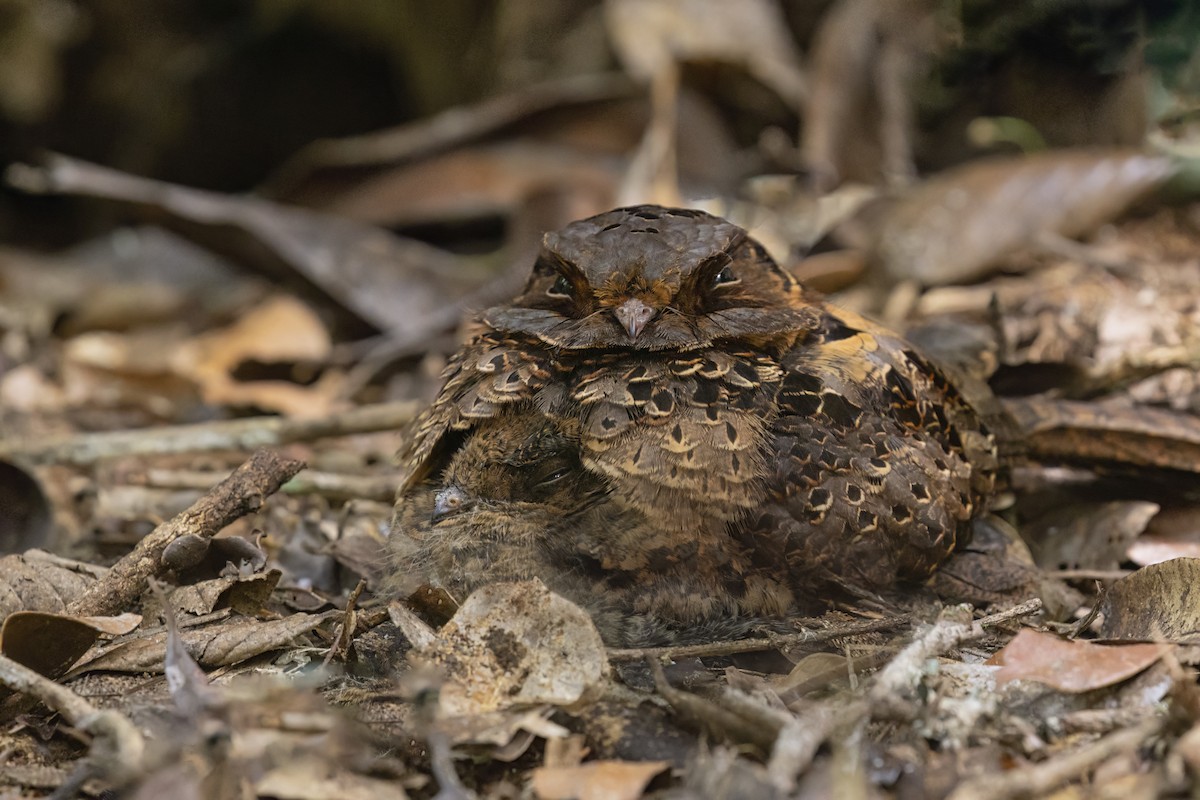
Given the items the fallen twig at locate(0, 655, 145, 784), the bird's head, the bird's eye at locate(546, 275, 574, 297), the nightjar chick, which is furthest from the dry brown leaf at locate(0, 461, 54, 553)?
the bird's eye at locate(546, 275, 574, 297)

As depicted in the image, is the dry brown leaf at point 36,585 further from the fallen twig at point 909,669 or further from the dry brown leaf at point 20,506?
the fallen twig at point 909,669

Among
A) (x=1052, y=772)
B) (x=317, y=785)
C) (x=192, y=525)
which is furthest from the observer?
(x=192, y=525)

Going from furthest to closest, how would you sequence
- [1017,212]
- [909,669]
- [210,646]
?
[1017,212]
[210,646]
[909,669]

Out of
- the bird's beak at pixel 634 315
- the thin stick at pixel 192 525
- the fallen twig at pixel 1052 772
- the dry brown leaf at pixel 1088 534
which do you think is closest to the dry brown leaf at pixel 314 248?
the thin stick at pixel 192 525

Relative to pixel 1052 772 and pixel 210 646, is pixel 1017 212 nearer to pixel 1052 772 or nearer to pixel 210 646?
pixel 1052 772

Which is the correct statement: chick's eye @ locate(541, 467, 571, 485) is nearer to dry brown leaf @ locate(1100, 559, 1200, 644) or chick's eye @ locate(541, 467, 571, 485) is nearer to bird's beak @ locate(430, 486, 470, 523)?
bird's beak @ locate(430, 486, 470, 523)

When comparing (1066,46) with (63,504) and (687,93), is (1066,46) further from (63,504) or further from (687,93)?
(63,504)

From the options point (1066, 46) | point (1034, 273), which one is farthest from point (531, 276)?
point (1034, 273)

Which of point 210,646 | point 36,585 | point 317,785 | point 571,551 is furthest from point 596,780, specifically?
point 36,585
